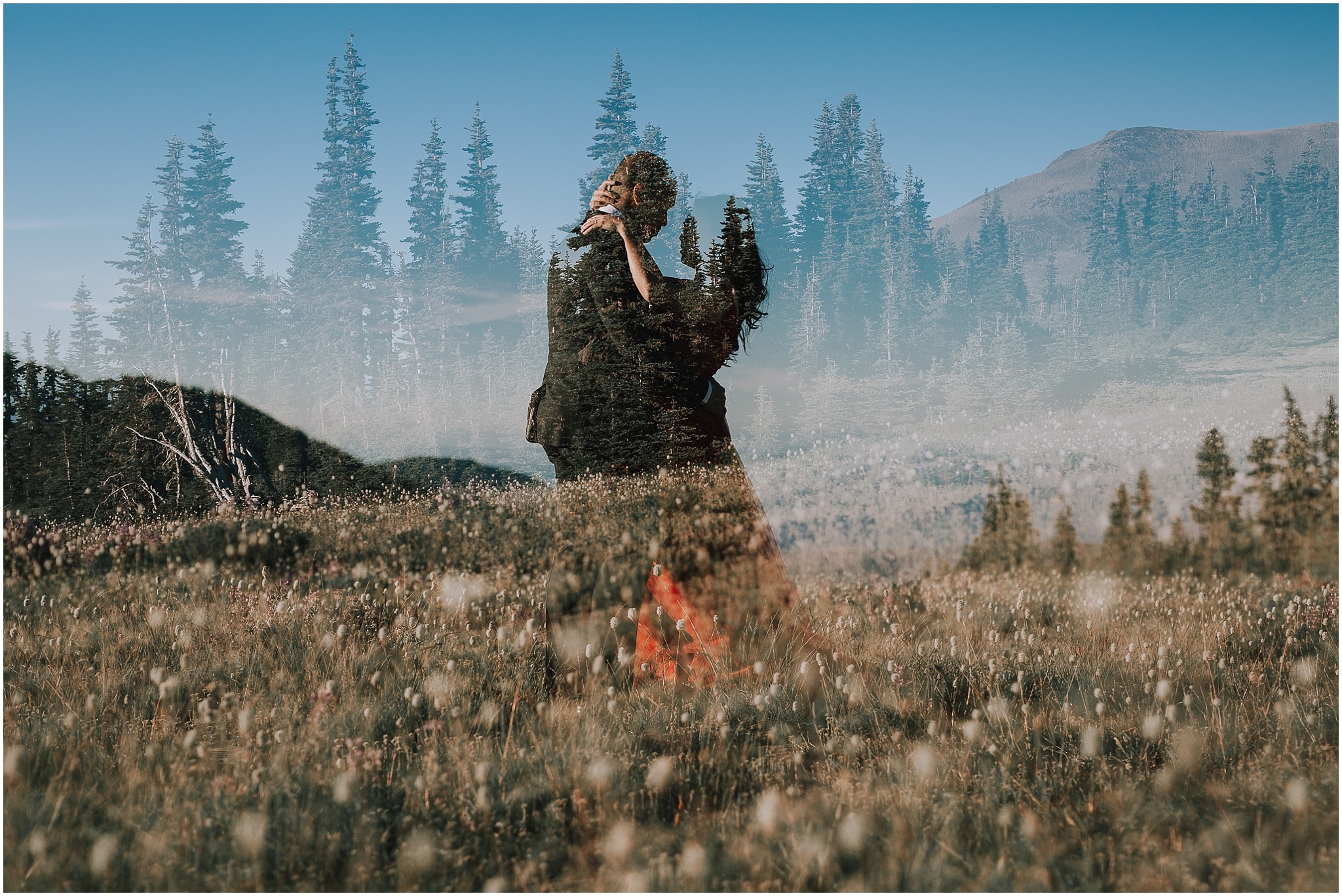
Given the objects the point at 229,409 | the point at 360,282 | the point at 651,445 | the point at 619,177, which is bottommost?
the point at 651,445

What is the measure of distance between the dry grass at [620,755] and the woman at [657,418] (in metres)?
0.38

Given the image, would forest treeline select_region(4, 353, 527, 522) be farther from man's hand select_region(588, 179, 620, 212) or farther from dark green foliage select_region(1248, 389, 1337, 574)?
dark green foliage select_region(1248, 389, 1337, 574)

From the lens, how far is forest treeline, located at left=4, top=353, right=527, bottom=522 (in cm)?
558

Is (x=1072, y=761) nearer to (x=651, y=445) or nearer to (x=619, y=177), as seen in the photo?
(x=651, y=445)

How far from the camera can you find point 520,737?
303cm

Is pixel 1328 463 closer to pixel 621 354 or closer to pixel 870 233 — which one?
pixel 621 354

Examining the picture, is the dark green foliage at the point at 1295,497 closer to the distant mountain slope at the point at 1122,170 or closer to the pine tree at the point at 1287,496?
the pine tree at the point at 1287,496

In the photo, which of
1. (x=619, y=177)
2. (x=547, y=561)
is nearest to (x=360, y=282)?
(x=547, y=561)

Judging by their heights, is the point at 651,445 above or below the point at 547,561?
above

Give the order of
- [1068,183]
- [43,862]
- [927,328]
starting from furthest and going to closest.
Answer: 1. [1068,183]
2. [927,328]
3. [43,862]

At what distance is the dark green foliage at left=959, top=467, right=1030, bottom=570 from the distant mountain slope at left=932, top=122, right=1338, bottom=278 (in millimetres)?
25570

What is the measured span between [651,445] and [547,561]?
3.06 meters

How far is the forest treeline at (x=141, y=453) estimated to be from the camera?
5.58 meters

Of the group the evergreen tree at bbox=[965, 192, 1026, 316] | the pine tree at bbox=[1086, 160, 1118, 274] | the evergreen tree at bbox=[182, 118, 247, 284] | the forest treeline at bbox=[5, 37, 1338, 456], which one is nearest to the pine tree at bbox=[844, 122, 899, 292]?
the forest treeline at bbox=[5, 37, 1338, 456]
